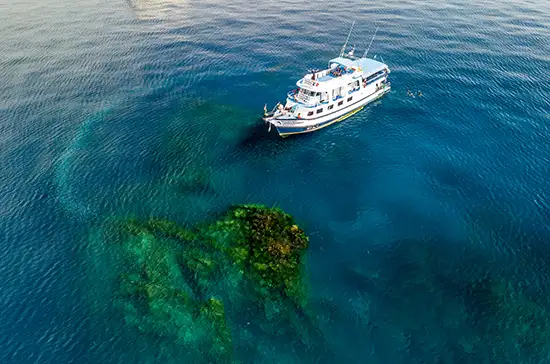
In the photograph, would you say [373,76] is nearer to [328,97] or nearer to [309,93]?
[328,97]

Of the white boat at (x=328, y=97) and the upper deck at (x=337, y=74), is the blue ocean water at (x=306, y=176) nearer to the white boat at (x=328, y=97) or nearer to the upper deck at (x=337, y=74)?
the white boat at (x=328, y=97)

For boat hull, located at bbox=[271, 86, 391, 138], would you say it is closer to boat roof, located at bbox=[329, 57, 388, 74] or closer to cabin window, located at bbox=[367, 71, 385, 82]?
cabin window, located at bbox=[367, 71, 385, 82]

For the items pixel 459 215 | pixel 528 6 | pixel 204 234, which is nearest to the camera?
pixel 204 234

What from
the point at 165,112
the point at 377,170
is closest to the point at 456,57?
the point at 377,170

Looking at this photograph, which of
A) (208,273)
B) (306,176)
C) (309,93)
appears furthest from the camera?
(309,93)

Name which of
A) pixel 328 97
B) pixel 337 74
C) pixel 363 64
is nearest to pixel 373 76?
pixel 363 64

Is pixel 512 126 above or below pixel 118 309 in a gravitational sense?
above

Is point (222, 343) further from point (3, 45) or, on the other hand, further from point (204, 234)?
point (3, 45)
